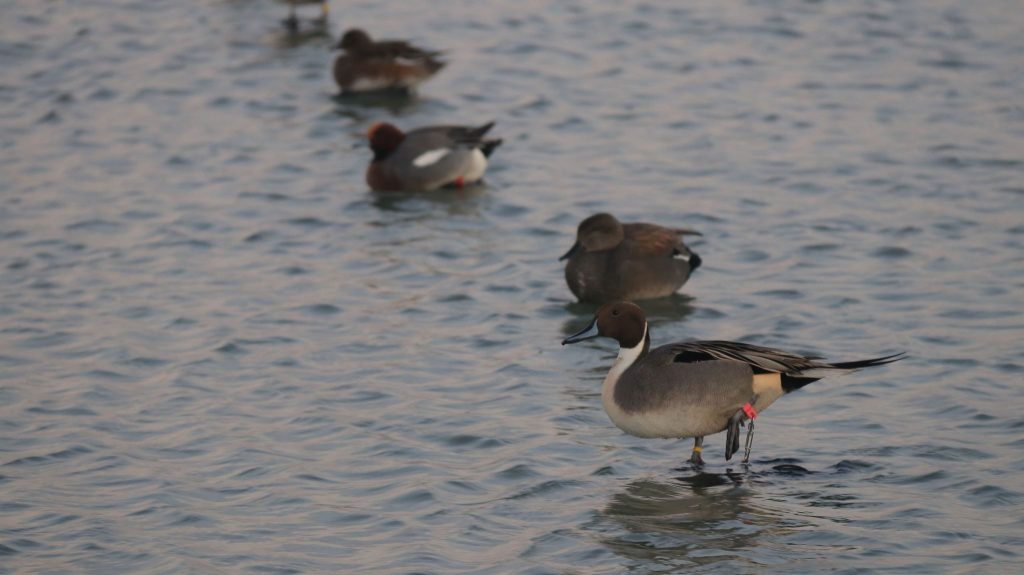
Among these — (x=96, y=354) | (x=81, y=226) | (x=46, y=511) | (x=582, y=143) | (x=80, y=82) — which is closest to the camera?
(x=46, y=511)

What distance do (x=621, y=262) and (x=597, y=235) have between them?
264 millimetres

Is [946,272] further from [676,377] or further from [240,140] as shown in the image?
[240,140]

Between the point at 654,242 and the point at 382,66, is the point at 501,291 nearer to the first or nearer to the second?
the point at 654,242

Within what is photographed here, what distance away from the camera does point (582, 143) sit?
605 inches

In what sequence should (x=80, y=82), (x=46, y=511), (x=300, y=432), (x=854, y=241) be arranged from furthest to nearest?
(x=80, y=82), (x=854, y=241), (x=300, y=432), (x=46, y=511)

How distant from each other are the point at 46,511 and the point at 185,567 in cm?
108

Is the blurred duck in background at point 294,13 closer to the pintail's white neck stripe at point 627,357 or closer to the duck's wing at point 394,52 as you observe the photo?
the duck's wing at point 394,52

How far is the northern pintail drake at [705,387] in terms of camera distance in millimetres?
8195

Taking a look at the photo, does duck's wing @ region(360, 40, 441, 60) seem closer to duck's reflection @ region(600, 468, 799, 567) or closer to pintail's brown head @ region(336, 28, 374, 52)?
pintail's brown head @ region(336, 28, 374, 52)

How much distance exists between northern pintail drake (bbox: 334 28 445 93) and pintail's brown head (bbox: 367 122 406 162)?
2.74 metres

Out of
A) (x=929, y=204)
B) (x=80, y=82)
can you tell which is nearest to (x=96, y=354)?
(x=929, y=204)

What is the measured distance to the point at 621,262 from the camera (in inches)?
436

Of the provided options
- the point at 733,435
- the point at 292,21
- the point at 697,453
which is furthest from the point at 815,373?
the point at 292,21

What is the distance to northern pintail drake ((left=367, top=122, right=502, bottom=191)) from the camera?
14.4 meters
